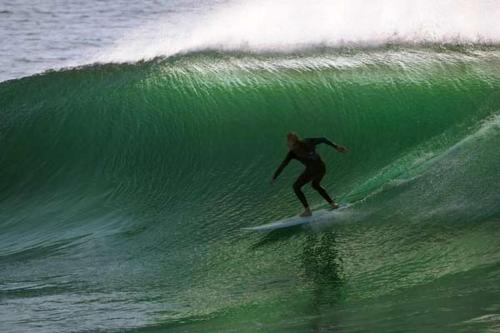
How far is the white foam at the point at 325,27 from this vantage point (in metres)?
13.8

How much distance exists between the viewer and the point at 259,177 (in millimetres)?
11531

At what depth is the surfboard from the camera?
9922 millimetres

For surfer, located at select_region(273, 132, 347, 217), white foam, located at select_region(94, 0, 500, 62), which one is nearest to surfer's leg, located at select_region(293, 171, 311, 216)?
surfer, located at select_region(273, 132, 347, 217)

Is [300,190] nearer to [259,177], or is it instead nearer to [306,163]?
[306,163]

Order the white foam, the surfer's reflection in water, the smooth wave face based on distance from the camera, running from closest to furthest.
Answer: the surfer's reflection in water → the smooth wave face → the white foam

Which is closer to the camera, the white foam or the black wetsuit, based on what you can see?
the black wetsuit

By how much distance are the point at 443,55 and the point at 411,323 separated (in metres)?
6.66

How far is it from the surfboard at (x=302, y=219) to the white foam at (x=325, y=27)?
4.11 metres

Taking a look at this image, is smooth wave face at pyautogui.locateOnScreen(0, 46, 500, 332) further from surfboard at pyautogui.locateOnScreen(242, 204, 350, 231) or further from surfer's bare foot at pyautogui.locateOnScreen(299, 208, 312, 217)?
surfer's bare foot at pyautogui.locateOnScreen(299, 208, 312, 217)

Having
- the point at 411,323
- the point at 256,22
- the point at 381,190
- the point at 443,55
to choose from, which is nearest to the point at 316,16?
the point at 256,22

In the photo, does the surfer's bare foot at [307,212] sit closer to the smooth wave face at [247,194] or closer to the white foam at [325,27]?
the smooth wave face at [247,194]

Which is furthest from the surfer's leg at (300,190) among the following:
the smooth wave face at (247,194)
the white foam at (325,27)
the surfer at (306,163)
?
the white foam at (325,27)

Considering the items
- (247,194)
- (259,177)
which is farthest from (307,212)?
(259,177)

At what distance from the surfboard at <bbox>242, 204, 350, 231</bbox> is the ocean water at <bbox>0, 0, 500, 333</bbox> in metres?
0.09
